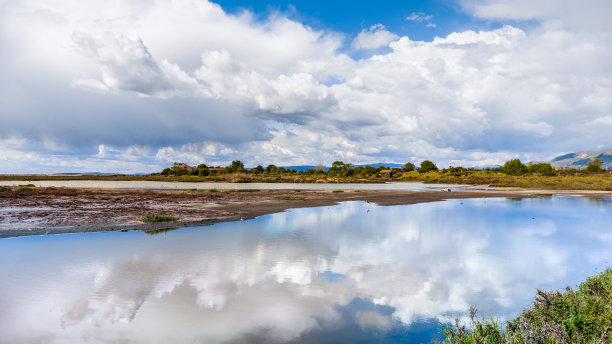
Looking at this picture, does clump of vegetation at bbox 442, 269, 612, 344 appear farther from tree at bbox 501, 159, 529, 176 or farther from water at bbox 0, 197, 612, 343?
tree at bbox 501, 159, 529, 176

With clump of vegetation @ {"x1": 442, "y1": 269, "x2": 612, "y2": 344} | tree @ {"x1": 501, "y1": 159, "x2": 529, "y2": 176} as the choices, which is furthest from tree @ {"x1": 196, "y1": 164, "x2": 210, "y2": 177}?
clump of vegetation @ {"x1": 442, "y1": 269, "x2": 612, "y2": 344}

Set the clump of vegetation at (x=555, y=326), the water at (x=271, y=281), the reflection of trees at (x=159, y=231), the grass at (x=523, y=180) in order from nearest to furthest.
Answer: the clump of vegetation at (x=555, y=326) < the water at (x=271, y=281) < the reflection of trees at (x=159, y=231) < the grass at (x=523, y=180)

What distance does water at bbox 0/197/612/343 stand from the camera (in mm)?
8242

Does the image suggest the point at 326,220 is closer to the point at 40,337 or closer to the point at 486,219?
the point at 486,219

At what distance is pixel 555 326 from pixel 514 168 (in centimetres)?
17897

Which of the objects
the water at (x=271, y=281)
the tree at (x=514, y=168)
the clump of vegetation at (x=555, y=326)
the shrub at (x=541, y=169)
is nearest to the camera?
the clump of vegetation at (x=555, y=326)

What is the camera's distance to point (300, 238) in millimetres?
19609

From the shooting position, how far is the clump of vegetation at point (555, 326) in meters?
6.07

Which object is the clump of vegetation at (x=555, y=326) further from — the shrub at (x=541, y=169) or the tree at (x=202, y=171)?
the tree at (x=202, y=171)

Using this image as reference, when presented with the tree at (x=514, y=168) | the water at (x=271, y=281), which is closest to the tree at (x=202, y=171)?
the tree at (x=514, y=168)

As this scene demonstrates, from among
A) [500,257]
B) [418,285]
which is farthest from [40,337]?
[500,257]

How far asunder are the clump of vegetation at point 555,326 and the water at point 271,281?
4.78ft

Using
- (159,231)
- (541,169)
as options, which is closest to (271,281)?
(159,231)

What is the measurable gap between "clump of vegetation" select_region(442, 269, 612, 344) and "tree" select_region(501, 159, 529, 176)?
554ft
